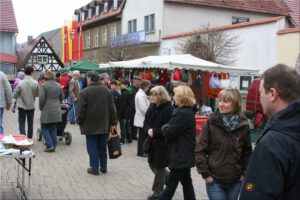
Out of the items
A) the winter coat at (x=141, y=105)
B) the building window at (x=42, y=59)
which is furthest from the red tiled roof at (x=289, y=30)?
the building window at (x=42, y=59)

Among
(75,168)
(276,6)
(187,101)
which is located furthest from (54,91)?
(276,6)

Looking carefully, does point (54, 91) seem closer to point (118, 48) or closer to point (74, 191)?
point (74, 191)

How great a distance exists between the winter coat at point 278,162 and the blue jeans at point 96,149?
19.4ft

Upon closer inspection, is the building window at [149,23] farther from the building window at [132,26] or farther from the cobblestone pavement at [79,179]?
the cobblestone pavement at [79,179]

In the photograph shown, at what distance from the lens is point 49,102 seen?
9852mm

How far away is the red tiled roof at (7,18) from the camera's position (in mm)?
32750

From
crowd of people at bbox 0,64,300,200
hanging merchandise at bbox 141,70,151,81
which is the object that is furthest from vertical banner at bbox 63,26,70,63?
crowd of people at bbox 0,64,300,200

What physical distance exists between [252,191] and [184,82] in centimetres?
1240

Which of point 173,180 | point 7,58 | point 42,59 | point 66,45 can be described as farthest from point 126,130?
point 42,59

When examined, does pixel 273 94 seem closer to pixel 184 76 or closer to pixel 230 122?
pixel 230 122

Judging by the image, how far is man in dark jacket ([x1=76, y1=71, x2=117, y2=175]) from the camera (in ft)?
25.6

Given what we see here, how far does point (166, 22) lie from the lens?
30.6 metres

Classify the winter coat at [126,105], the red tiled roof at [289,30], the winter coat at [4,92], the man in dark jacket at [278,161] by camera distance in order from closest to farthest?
the man in dark jacket at [278,161], the winter coat at [4,92], the winter coat at [126,105], the red tiled roof at [289,30]

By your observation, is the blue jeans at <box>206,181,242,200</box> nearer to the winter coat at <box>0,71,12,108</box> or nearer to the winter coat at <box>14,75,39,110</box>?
the winter coat at <box>0,71,12,108</box>
